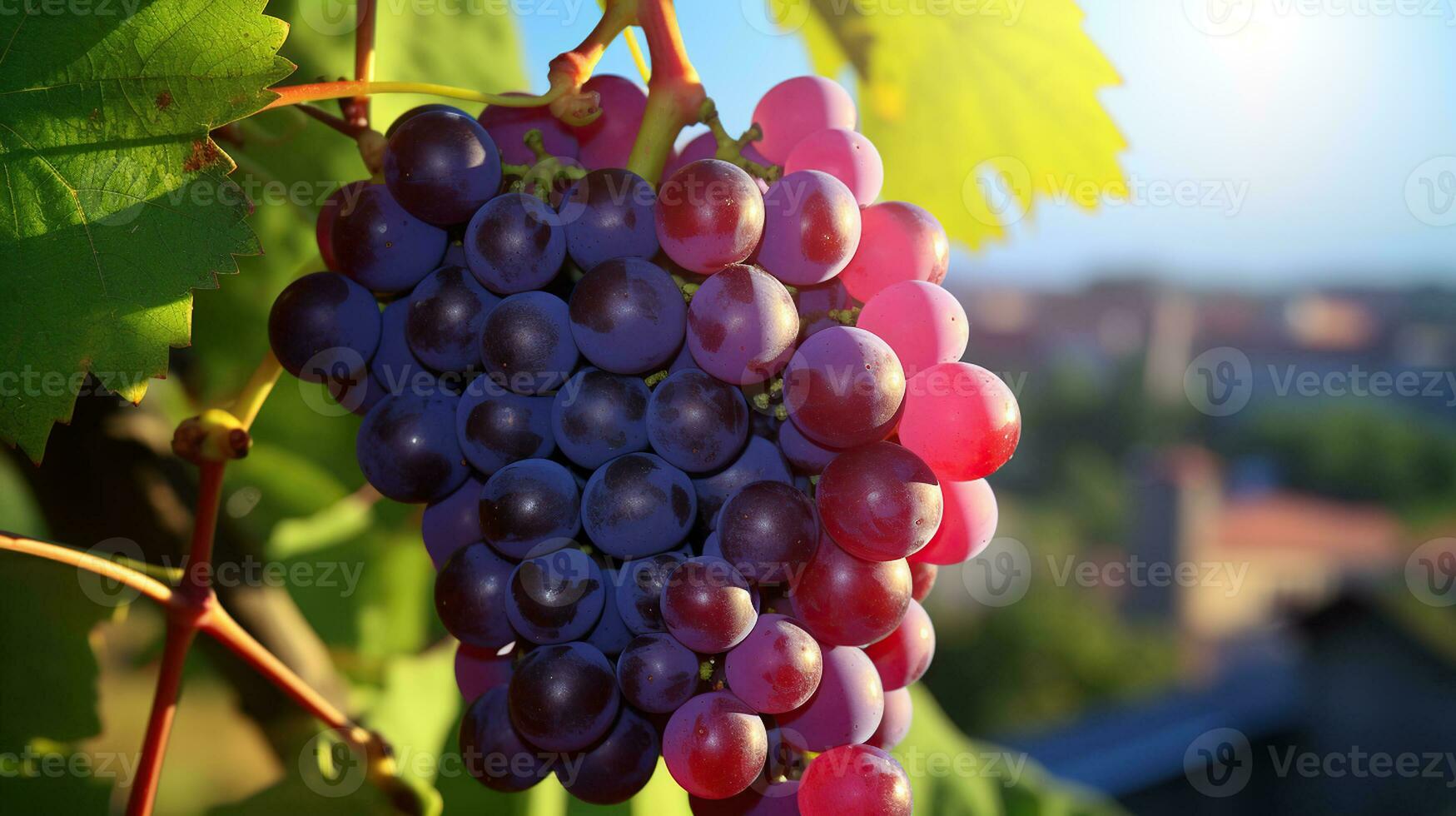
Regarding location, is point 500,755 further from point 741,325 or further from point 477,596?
point 741,325

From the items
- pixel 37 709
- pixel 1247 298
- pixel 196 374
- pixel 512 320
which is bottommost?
pixel 37 709

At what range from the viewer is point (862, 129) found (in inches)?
32.7

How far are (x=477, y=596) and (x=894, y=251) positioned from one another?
0.90 feet

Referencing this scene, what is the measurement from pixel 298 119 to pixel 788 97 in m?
0.35

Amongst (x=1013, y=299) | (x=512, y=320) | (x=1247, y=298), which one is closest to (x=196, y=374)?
(x=512, y=320)

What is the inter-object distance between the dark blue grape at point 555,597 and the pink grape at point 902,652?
0.53 ft

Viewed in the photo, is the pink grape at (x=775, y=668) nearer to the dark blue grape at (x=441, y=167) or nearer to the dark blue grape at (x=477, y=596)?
the dark blue grape at (x=477, y=596)

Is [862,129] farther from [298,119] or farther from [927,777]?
[927,777]

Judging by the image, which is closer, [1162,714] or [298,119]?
[298,119]

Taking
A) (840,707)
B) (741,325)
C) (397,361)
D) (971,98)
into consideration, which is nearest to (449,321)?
(397,361)

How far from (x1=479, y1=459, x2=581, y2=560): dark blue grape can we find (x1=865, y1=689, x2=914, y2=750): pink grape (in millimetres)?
209

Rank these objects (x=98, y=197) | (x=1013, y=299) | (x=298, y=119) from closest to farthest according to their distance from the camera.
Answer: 1. (x=98, y=197)
2. (x=298, y=119)
3. (x=1013, y=299)

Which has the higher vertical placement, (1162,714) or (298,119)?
(298,119)

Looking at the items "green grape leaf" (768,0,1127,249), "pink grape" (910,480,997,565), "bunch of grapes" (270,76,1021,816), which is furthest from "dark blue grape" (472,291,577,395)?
"green grape leaf" (768,0,1127,249)
